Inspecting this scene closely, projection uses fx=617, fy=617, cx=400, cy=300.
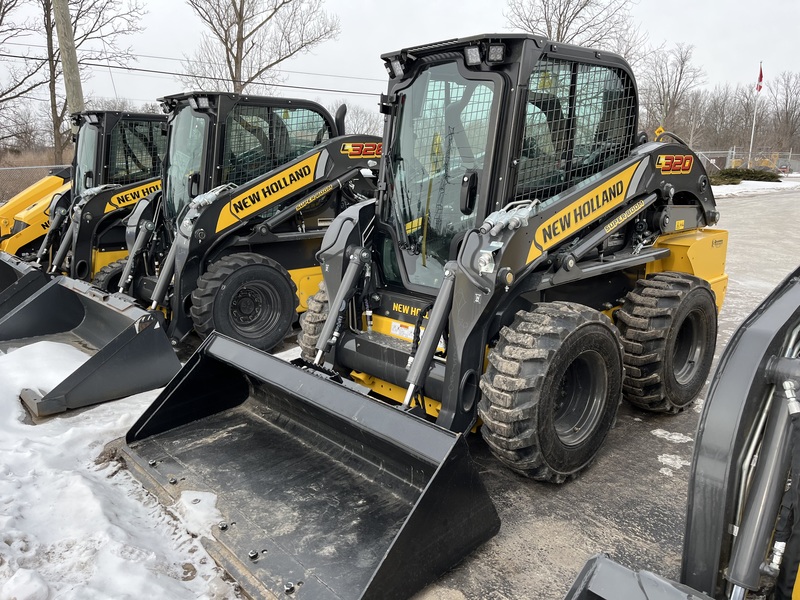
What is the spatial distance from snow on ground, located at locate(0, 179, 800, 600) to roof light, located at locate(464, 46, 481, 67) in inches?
107

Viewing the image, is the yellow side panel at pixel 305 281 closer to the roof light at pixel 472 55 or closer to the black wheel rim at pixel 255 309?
the black wheel rim at pixel 255 309

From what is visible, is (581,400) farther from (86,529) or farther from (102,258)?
(102,258)

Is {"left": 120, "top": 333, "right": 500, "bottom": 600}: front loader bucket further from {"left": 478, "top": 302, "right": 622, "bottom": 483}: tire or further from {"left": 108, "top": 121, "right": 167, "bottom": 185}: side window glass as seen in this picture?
{"left": 108, "top": 121, "right": 167, "bottom": 185}: side window glass

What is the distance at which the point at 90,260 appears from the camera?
7.80 m

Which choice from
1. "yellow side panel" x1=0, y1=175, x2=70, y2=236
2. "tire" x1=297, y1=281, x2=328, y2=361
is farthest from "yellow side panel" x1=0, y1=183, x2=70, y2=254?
"tire" x1=297, y1=281, x2=328, y2=361

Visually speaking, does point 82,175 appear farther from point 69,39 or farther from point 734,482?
point 734,482

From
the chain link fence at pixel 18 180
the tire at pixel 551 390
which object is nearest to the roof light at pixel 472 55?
the tire at pixel 551 390

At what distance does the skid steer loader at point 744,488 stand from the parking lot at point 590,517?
1.09 m

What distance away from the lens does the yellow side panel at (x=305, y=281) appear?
22.4ft

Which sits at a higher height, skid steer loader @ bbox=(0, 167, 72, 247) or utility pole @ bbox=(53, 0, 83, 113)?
utility pole @ bbox=(53, 0, 83, 113)

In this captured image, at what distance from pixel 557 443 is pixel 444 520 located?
1006mm

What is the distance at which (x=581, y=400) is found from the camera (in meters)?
3.69

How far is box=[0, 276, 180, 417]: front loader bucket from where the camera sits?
4.63m

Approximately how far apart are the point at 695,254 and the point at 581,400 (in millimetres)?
1879
